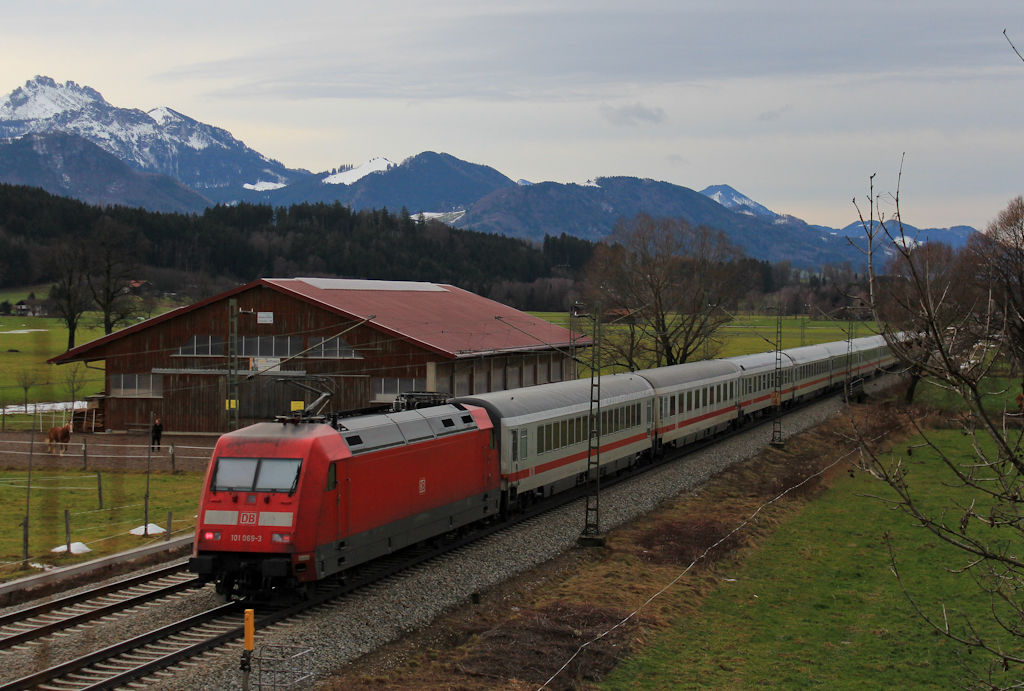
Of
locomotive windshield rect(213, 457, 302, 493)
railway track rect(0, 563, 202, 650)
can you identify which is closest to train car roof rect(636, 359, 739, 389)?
railway track rect(0, 563, 202, 650)

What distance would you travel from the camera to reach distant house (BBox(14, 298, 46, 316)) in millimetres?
22125

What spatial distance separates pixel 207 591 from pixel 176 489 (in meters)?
14.3

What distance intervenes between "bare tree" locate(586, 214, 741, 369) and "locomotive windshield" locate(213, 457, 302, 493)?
1710 inches

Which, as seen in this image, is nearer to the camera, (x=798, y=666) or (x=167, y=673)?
(x=167, y=673)

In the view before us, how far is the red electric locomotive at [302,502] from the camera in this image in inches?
664

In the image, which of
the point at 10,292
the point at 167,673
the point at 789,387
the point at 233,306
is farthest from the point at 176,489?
the point at 789,387

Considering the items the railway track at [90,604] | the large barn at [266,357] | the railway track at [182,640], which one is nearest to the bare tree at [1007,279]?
the railway track at [182,640]

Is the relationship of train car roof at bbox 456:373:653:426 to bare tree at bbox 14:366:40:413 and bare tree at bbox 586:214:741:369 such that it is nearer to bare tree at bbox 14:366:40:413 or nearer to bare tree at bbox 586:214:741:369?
bare tree at bbox 14:366:40:413

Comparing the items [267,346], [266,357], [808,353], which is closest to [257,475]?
[266,357]

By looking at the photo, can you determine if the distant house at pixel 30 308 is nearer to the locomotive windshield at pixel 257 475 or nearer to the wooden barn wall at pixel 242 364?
the locomotive windshield at pixel 257 475

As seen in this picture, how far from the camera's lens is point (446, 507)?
21.9 m

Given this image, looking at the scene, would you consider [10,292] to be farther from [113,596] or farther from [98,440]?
[98,440]

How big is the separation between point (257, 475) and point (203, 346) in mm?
31068

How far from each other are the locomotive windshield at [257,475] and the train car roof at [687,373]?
2219cm
